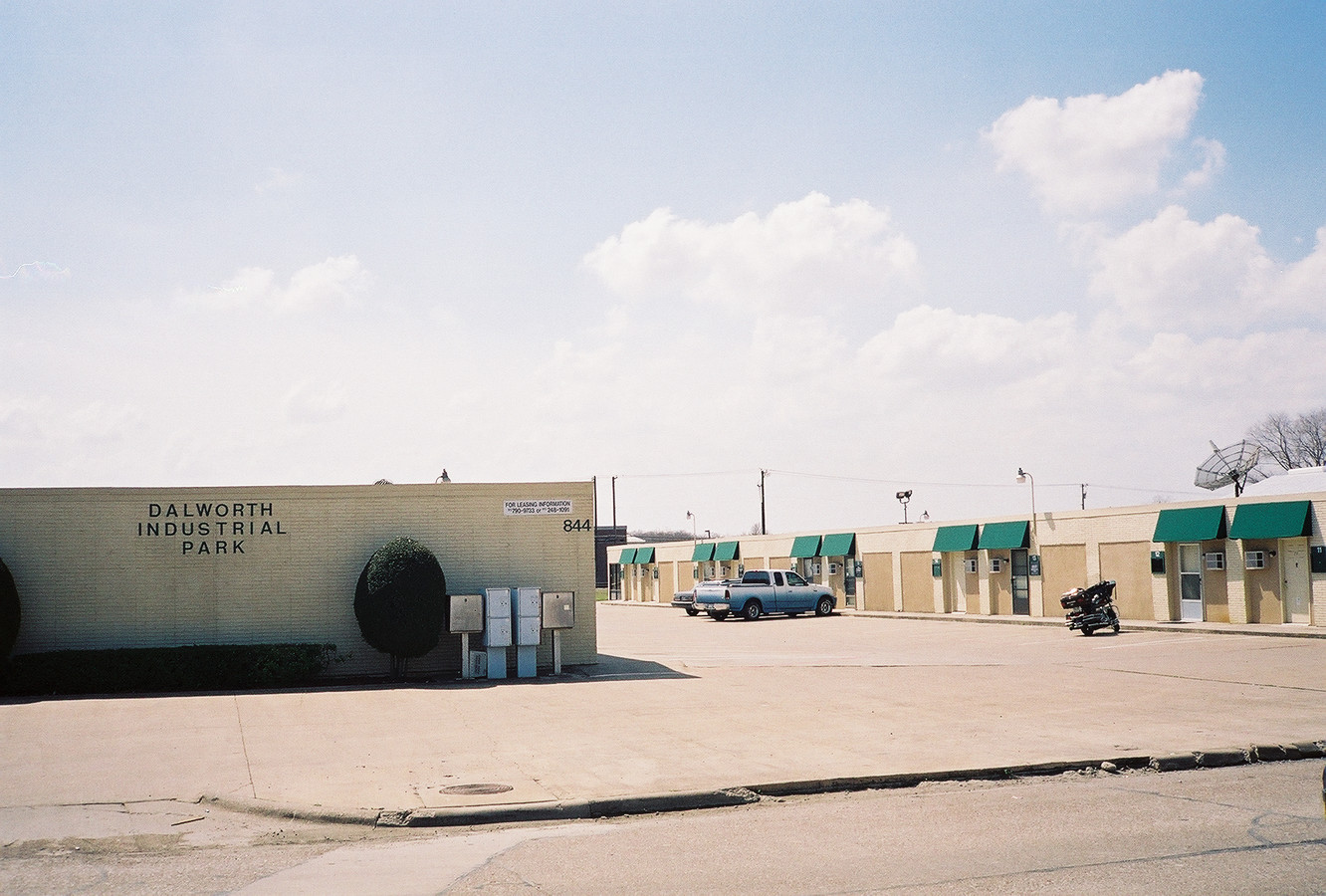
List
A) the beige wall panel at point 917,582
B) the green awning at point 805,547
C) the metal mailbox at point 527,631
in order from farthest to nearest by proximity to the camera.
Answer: the green awning at point 805,547 < the beige wall panel at point 917,582 < the metal mailbox at point 527,631

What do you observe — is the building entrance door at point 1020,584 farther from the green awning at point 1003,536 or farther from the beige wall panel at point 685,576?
the beige wall panel at point 685,576

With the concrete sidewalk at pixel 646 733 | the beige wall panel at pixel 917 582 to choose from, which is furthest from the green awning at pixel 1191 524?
the beige wall panel at pixel 917 582

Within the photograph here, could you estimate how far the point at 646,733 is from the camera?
12.6m

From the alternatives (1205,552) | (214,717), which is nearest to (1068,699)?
(214,717)

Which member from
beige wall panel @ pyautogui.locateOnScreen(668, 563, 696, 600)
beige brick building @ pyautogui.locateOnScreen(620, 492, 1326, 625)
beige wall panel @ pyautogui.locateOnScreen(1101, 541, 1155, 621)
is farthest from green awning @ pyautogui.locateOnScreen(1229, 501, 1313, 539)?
beige wall panel @ pyautogui.locateOnScreen(668, 563, 696, 600)

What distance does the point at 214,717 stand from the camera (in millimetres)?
14570

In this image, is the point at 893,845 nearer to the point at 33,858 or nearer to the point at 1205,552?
the point at 33,858

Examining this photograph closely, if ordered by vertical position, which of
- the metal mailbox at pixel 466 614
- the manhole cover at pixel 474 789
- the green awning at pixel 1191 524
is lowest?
the manhole cover at pixel 474 789

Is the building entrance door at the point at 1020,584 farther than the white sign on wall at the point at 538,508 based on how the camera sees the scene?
Yes

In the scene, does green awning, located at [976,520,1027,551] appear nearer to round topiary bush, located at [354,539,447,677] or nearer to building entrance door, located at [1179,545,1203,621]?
building entrance door, located at [1179,545,1203,621]

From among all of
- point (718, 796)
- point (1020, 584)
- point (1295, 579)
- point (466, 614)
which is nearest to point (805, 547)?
point (1020, 584)

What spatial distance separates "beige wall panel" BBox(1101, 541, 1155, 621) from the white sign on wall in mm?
17407

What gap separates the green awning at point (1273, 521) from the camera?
25.8 meters

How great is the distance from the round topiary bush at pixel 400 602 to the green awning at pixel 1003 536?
21.7 m
